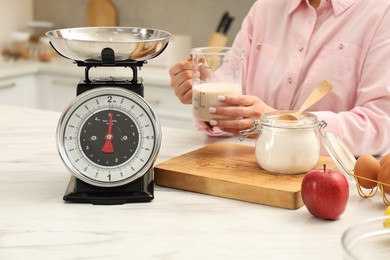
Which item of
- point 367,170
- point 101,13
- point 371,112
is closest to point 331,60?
point 371,112

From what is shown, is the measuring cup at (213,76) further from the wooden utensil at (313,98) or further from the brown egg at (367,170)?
the brown egg at (367,170)

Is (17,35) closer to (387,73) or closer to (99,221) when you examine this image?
(387,73)

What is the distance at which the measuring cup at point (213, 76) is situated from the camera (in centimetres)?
173

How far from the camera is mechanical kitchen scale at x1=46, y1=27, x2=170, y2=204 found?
140 cm

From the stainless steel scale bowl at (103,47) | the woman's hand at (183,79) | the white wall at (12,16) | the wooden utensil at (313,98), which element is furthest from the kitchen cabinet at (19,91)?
the wooden utensil at (313,98)

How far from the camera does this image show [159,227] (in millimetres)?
1264

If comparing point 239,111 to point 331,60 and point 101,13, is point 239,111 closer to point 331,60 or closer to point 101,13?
point 331,60

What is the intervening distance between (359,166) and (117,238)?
52 cm

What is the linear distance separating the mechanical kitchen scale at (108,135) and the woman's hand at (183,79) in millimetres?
528

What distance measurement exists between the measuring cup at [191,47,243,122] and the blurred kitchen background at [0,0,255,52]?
2.17 meters

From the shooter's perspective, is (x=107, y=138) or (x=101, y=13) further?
(x=101, y=13)

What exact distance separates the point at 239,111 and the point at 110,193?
504mm

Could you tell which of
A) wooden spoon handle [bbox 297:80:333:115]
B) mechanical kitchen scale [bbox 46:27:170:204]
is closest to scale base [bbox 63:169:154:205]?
mechanical kitchen scale [bbox 46:27:170:204]

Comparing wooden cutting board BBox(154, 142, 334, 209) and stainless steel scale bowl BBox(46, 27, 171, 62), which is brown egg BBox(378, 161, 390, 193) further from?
stainless steel scale bowl BBox(46, 27, 171, 62)
